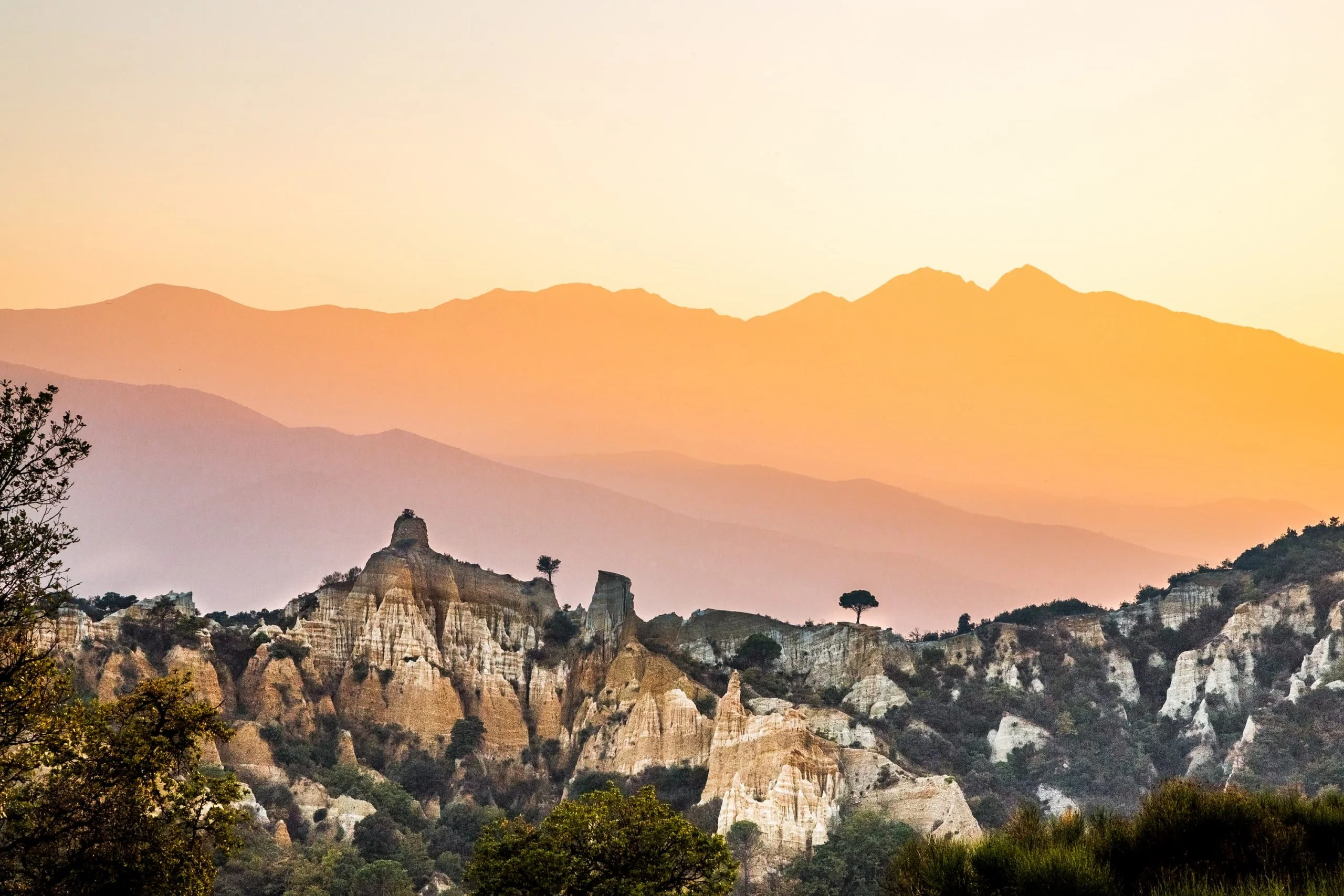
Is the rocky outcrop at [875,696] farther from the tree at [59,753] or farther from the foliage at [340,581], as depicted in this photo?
the tree at [59,753]

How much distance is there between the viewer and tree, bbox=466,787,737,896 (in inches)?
1194

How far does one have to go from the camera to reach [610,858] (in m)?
30.6

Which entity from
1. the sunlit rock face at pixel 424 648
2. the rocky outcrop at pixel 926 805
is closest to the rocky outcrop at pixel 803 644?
the sunlit rock face at pixel 424 648

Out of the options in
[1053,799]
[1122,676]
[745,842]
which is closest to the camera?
[745,842]

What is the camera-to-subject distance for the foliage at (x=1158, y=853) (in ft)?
65.7

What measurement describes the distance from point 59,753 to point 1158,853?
18148 millimetres

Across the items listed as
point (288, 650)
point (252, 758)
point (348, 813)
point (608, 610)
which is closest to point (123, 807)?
point (348, 813)

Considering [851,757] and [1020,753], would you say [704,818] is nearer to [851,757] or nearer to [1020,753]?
[851,757]

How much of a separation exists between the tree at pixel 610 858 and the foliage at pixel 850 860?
27.6 m

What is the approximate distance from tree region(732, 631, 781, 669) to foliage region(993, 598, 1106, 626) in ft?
77.5

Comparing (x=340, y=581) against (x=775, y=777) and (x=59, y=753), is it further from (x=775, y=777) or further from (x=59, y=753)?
(x=59, y=753)

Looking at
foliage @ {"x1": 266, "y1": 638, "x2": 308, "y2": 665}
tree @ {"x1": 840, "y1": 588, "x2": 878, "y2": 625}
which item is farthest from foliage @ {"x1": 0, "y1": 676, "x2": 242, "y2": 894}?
tree @ {"x1": 840, "y1": 588, "x2": 878, "y2": 625}

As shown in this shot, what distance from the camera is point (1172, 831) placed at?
21953mm

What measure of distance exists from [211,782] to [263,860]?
34.9m
